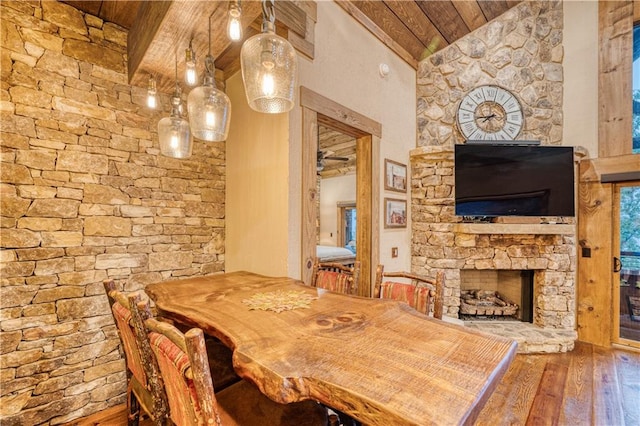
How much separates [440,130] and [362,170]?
4.25 ft

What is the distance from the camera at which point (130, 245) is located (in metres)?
2.21

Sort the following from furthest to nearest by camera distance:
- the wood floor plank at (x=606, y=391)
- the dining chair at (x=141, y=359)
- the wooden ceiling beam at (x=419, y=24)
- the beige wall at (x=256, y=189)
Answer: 1. the wooden ceiling beam at (x=419, y=24)
2. the beige wall at (x=256, y=189)
3. the wood floor plank at (x=606, y=391)
4. the dining chair at (x=141, y=359)

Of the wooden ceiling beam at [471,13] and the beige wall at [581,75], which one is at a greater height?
the wooden ceiling beam at [471,13]

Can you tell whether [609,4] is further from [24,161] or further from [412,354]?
[24,161]

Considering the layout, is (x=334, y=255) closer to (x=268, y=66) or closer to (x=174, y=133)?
(x=174, y=133)

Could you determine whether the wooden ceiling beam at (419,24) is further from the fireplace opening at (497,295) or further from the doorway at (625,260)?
the fireplace opening at (497,295)

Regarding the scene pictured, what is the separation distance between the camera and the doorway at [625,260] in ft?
9.89

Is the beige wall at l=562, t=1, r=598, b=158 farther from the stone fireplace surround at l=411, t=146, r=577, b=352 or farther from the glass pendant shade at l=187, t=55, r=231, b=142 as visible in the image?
the glass pendant shade at l=187, t=55, r=231, b=142

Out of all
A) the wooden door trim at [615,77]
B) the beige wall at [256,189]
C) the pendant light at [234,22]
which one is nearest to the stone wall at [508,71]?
the wooden door trim at [615,77]

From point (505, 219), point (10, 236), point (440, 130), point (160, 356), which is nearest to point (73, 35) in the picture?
point (10, 236)

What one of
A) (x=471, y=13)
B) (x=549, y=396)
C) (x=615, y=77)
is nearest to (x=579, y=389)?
(x=549, y=396)

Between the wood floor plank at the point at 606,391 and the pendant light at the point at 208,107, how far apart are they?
10.3 feet

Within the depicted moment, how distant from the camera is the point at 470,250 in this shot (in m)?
3.22

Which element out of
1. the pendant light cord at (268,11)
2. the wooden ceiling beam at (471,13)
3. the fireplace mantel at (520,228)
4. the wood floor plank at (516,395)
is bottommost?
the wood floor plank at (516,395)
